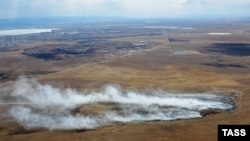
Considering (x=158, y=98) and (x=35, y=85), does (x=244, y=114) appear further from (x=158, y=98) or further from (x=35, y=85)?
(x=35, y=85)

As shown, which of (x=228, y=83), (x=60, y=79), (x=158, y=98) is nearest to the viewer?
(x=158, y=98)

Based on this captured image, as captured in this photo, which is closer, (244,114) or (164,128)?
(164,128)

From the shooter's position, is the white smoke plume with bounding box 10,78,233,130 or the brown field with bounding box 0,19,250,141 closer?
the brown field with bounding box 0,19,250,141

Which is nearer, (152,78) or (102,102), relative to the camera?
(102,102)

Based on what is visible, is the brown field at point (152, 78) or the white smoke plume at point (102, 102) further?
the white smoke plume at point (102, 102)

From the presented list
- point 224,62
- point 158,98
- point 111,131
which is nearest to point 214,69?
point 224,62
